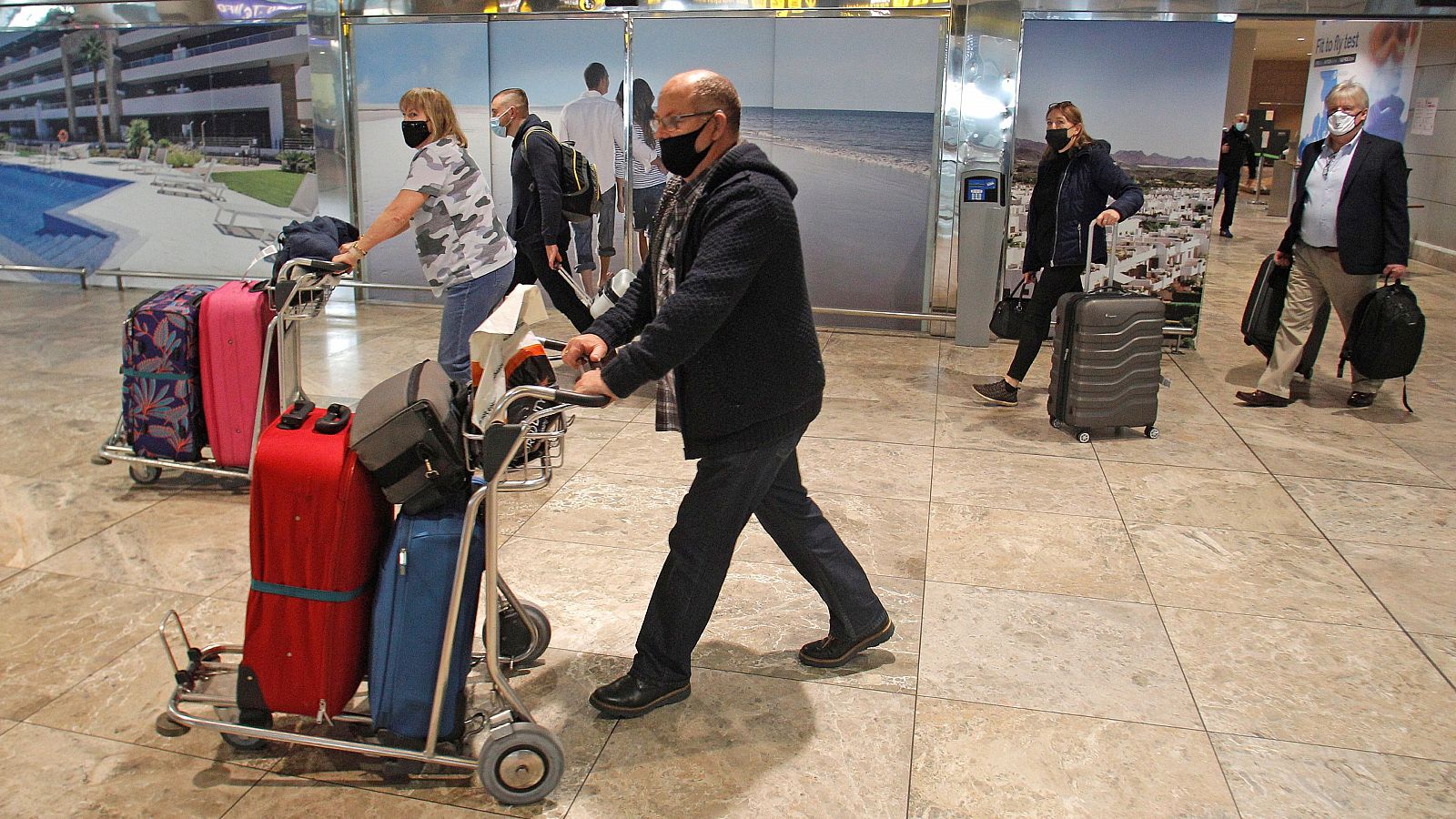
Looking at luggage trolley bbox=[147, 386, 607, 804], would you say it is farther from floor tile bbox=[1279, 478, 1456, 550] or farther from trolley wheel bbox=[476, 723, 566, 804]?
floor tile bbox=[1279, 478, 1456, 550]

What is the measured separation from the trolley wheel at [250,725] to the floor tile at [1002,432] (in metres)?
3.51

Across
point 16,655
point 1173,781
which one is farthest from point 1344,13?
point 16,655

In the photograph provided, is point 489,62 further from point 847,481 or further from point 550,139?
point 847,481

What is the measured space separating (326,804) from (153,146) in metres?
8.23

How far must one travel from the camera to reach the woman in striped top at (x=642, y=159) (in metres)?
8.23

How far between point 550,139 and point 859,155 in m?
2.83

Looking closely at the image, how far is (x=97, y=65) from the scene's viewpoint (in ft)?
30.3

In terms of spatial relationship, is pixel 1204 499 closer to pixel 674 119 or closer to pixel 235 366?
pixel 674 119

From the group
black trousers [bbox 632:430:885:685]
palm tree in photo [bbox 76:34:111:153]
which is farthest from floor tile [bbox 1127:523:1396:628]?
palm tree in photo [bbox 76:34:111:153]

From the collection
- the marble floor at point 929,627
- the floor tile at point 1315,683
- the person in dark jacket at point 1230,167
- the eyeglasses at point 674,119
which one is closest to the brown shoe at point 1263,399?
the marble floor at point 929,627

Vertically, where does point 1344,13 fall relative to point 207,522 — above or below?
above

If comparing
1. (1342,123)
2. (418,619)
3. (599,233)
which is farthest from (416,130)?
(1342,123)

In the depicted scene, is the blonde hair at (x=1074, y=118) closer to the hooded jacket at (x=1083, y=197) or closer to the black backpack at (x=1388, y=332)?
the hooded jacket at (x=1083, y=197)

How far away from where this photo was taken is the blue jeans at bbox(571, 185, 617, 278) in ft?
27.1
